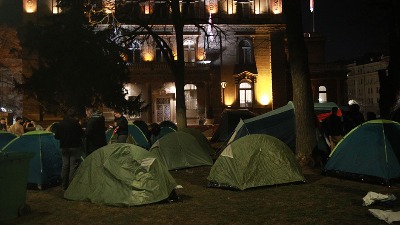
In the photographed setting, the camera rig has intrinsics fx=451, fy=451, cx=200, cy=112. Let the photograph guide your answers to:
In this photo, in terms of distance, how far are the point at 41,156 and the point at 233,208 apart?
17.8 feet

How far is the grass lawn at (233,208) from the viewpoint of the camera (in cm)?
798

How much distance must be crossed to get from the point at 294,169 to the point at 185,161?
4.47m

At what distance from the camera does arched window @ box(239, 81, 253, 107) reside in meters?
45.2

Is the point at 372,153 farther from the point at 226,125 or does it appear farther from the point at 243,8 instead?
the point at 243,8

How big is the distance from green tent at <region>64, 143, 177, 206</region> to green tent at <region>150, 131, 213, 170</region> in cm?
485

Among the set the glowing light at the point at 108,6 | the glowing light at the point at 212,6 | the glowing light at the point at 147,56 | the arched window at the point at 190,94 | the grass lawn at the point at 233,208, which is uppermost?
the glowing light at the point at 212,6

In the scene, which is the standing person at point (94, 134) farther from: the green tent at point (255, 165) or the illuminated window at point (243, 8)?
the illuminated window at point (243, 8)

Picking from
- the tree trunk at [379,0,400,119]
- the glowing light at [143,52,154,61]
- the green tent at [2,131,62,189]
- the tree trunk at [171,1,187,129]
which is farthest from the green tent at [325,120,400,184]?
the glowing light at [143,52,154,61]

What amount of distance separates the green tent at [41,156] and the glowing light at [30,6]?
34627 mm

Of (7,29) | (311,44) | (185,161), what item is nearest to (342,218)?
(185,161)

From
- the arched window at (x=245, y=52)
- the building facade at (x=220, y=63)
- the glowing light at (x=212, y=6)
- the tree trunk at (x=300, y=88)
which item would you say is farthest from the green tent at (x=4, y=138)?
the arched window at (x=245, y=52)

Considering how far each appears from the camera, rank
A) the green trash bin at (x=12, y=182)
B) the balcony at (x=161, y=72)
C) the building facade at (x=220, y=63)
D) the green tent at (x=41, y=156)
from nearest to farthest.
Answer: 1. the green trash bin at (x=12, y=182)
2. the green tent at (x=41, y=156)
3. the balcony at (x=161, y=72)
4. the building facade at (x=220, y=63)

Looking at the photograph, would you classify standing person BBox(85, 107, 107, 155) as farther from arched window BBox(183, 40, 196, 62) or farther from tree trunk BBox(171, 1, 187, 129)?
arched window BBox(183, 40, 196, 62)

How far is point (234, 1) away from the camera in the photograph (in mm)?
45125
